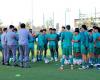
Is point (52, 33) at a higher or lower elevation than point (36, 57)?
higher

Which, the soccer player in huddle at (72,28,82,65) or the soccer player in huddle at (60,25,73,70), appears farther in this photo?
the soccer player in huddle at (72,28,82,65)

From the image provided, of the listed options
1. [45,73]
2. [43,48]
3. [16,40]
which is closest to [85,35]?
[45,73]

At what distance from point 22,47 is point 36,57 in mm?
4552

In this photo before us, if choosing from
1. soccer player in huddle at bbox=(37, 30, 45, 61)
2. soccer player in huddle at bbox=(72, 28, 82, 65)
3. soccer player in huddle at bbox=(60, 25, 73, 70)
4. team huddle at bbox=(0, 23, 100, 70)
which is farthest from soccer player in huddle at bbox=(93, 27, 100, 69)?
soccer player in huddle at bbox=(37, 30, 45, 61)

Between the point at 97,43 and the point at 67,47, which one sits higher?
the point at 97,43

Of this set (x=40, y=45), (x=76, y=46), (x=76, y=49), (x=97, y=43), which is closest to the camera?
(x=97, y=43)

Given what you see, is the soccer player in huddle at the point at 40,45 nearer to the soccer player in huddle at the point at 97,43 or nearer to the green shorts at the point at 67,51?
the green shorts at the point at 67,51

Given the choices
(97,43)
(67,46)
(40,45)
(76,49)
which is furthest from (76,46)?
(40,45)

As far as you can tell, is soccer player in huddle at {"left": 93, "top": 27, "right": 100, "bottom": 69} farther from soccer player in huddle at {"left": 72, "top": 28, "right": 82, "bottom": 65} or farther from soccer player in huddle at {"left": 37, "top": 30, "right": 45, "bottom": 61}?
soccer player in huddle at {"left": 37, "top": 30, "right": 45, "bottom": 61}

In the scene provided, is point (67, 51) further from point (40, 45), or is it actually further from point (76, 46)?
point (40, 45)

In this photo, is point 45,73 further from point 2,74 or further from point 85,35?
point 85,35

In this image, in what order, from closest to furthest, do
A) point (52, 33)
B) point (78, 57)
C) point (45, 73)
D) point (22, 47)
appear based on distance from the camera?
point (45, 73)
point (22, 47)
point (78, 57)
point (52, 33)

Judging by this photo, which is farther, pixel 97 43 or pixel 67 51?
pixel 97 43

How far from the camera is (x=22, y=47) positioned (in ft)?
61.1
